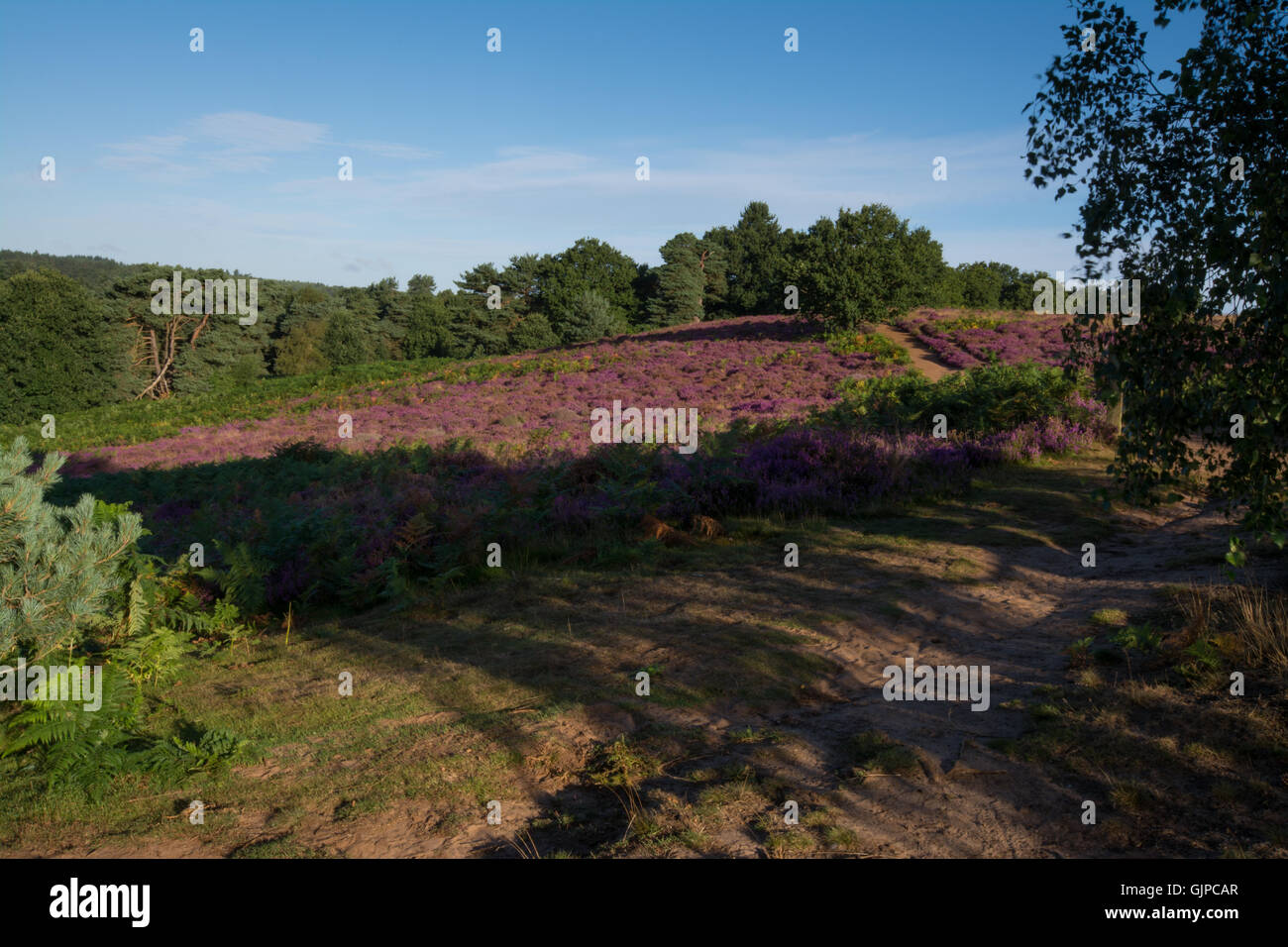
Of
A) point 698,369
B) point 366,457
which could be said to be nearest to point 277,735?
point 366,457

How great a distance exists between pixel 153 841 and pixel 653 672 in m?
3.50

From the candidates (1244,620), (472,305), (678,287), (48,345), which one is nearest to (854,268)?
(1244,620)

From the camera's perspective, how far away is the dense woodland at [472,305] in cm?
4041

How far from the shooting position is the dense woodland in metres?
40.4

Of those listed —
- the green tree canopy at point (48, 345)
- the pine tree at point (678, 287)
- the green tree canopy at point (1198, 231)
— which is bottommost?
the green tree canopy at point (1198, 231)

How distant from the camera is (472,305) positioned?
84.5m

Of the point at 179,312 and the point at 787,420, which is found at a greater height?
the point at 179,312

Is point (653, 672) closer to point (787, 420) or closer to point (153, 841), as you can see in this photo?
point (153, 841)

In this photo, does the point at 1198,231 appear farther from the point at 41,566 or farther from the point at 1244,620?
the point at 41,566

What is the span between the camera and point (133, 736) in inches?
209

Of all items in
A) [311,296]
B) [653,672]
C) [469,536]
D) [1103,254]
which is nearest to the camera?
[1103,254]

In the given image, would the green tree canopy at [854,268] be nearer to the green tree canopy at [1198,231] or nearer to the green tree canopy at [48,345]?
the green tree canopy at [1198,231]

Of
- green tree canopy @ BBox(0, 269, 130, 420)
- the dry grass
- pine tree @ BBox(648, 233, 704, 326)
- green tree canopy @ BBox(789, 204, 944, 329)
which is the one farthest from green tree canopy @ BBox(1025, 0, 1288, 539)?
pine tree @ BBox(648, 233, 704, 326)

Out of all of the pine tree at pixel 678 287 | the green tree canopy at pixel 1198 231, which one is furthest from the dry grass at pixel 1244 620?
the pine tree at pixel 678 287
